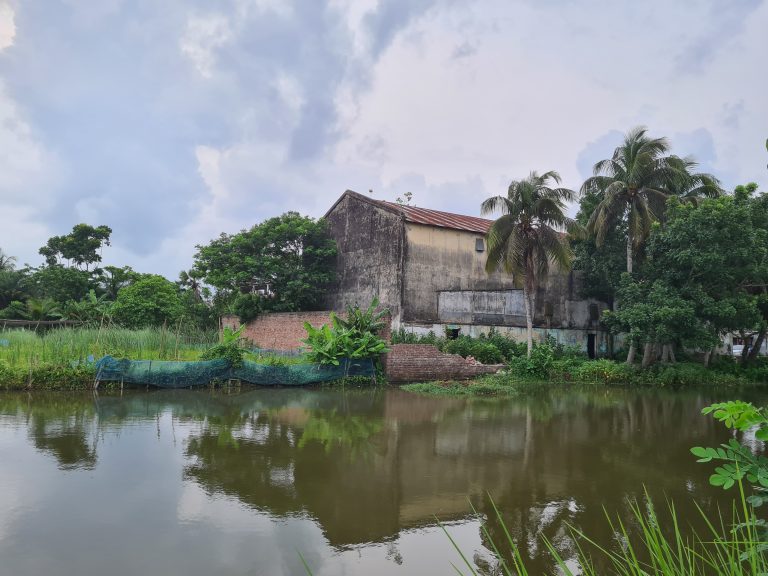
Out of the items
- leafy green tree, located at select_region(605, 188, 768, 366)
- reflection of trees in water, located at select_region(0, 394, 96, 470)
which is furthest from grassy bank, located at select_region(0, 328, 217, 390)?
leafy green tree, located at select_region(605, 188, 768, 366)

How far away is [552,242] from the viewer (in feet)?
70.0

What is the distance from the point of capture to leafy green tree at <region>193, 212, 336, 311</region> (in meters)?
24.6

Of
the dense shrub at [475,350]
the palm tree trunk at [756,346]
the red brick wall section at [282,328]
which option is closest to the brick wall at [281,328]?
the red brick wall section at [282,328]

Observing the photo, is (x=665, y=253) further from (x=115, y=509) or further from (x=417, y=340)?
(x=115, y=509)

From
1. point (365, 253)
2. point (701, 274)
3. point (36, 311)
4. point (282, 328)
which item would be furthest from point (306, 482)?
point (36, 311)

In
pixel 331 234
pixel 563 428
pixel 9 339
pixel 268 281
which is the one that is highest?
pixel 331 234

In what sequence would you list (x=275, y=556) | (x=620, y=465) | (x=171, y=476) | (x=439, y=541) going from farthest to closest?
(x=620, y=465), (x=171, y=476), (x=439, y=541), (x=275, y=556)

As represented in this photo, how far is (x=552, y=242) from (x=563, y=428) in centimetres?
1168

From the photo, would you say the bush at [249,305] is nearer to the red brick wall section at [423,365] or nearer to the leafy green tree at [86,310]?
the leafy green tree at [86,310]

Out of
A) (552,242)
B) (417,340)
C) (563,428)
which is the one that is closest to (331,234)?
(417,340)

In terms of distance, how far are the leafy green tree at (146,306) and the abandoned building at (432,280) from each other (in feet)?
32.4

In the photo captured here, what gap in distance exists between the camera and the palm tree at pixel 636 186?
21.6 metres

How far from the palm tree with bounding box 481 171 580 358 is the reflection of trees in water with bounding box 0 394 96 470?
15232 mm

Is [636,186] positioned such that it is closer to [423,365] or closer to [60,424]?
[423,365]
